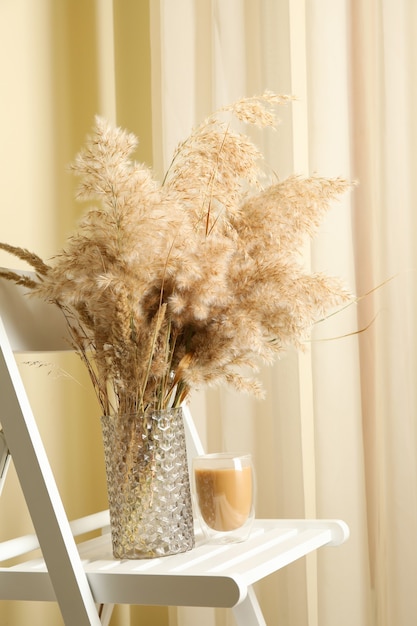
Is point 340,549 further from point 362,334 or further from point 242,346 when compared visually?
point 242,346

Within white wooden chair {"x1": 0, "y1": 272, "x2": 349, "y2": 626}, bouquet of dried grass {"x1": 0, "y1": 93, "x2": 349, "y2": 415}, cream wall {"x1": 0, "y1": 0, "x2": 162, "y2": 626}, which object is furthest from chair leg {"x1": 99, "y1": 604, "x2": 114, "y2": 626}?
bouquet of dried grass {"x1": 0, "y1": 93, "x2": 349, "y2": 415}

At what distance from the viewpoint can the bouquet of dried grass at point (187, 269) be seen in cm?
94

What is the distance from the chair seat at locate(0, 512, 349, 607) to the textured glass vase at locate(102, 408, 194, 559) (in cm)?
2

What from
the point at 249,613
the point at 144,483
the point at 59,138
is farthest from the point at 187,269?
the point at 59,138

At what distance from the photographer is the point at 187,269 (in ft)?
3.07

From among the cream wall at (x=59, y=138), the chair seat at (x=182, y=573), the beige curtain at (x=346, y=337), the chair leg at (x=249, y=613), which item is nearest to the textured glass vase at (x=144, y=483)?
the chair seat at (x=182, y=573)

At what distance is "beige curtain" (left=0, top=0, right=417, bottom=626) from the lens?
1.51 metres

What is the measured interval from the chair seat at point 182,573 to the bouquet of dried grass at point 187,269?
0.18 metres

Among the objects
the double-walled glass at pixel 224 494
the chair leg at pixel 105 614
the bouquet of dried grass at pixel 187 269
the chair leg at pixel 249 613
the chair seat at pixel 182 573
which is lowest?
the chair leg at pixel 105 614

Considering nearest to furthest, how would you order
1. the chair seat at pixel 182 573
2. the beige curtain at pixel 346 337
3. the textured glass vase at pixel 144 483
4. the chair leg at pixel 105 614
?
1. the chair seat at pixel 182 573
2. the textured glass vase at pixel 144 483
3. the chair leg at pixel 105 614
4. the beige curtain at pixel 346 337

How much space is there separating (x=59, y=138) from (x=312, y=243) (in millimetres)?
542

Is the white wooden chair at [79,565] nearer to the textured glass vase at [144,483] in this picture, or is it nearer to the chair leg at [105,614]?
the textured glass vase at [144,483]

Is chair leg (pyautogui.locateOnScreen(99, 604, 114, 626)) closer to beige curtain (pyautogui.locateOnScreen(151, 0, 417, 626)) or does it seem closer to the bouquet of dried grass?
beige curtain (pyautogui.locateOnScreen(151, 0, 417, 626))

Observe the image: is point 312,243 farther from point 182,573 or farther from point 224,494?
point 182,573
